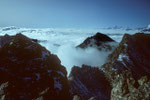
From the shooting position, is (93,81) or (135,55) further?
(135,55)

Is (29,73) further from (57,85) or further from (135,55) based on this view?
(135,55)

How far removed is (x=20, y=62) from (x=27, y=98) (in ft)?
50.5

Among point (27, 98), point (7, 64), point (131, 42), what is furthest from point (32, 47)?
point (131, 42)

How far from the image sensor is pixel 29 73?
44.2 meters

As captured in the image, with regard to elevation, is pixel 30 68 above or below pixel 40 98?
above

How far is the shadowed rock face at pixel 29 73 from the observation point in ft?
125

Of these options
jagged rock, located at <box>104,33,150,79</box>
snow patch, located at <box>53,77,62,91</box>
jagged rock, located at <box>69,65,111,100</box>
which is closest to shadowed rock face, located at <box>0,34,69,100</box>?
snow patch, located at <box>53,77,62,91</box>

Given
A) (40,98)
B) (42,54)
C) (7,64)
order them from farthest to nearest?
(42,54)
(7,64)
(40,98)

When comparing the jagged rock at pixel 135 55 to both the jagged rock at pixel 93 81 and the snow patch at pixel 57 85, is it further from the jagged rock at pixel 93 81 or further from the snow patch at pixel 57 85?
the snow patch at pixel 57 85

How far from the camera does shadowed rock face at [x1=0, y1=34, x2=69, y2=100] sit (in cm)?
3825

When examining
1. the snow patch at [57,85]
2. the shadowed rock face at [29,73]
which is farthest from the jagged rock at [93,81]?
the snow patch at [57,85]

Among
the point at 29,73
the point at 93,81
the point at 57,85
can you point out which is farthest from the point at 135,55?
the point at 29,73

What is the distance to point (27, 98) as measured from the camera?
36.8 metres

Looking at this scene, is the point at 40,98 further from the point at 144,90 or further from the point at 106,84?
the point at 106,84
